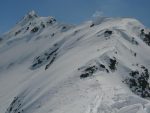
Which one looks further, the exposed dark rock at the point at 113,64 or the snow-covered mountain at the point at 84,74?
the exposed dark rock at the point at 113,64

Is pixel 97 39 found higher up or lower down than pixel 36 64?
lower down

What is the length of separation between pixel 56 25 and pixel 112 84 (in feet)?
266

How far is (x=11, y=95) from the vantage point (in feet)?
238

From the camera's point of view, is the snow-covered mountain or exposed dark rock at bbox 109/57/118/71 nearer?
the snow-covered mountain

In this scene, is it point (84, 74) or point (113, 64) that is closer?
point (84, 74)

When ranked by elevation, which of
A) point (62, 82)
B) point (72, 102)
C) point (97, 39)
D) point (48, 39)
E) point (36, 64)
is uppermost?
point (48, 39)

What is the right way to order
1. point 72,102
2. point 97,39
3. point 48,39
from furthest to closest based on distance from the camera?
1. point 48,39
2. point 97,39
3. point 72,102

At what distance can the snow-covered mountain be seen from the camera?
113ft

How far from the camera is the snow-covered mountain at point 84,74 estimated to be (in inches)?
1352

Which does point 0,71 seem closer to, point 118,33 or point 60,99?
point 118,33

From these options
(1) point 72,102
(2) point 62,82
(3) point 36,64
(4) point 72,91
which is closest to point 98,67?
(2) point 62,82

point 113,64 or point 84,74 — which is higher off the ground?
point 113,64

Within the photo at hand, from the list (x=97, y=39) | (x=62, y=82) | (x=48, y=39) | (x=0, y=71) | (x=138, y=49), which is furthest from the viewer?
(x=48, y=39)

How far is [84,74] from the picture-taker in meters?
46.1
